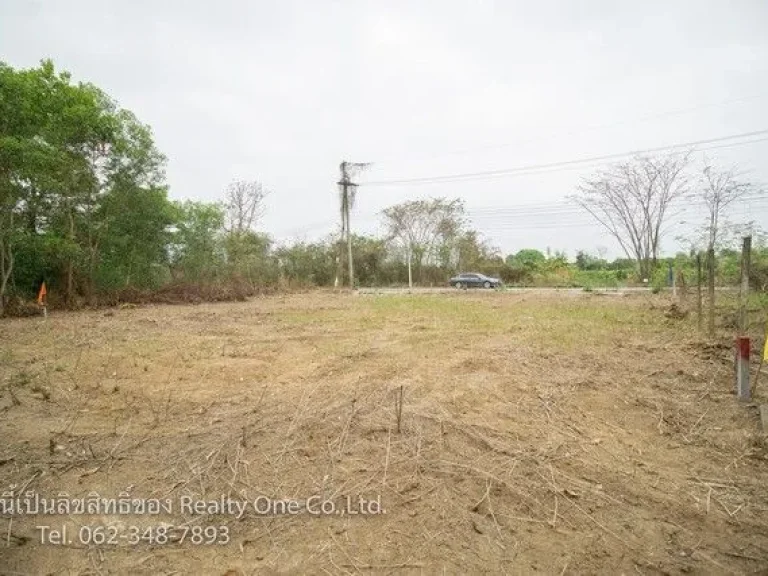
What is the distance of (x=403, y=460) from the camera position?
9.68 feet

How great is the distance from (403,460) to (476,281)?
24.9m

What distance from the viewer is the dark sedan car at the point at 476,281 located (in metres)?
26.8

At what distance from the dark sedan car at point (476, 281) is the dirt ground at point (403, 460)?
68.4 ft

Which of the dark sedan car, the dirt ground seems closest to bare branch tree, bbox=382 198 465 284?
the dark sedan car

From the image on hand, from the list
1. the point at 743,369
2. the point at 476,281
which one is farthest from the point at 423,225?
the point at 743,369

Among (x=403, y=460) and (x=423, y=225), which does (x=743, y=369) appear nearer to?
(x=403, y=460)

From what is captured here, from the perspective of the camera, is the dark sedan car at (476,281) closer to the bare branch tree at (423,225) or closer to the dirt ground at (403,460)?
the bare branch tree at (423,225)

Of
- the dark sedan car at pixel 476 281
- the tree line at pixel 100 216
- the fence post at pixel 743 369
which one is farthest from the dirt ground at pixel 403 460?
the dark sedan car at pixel 476 281

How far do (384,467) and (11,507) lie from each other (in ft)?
7.36

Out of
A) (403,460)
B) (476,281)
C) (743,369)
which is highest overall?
(476,281)

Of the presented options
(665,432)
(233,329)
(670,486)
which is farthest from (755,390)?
(233,329)

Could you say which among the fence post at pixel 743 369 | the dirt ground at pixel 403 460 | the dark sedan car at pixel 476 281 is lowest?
the dirt ground at pixel 403 460

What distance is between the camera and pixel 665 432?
11.8 ft

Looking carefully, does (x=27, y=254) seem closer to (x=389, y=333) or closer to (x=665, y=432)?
(x=389, y=333)
